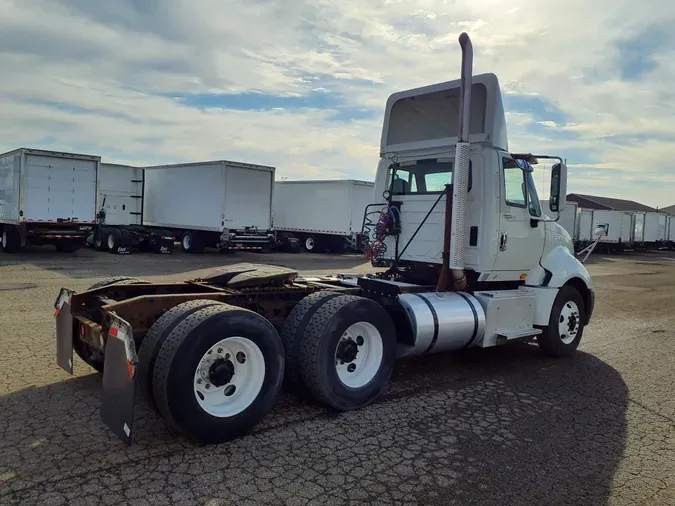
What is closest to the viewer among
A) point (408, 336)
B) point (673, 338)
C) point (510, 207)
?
point (408, 336)

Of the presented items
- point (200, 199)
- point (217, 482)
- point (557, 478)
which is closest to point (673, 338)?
point (557, 478)

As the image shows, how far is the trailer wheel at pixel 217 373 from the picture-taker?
394 centimetres

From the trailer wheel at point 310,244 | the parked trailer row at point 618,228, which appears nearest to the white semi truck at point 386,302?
the trailer wheel at point 310,244

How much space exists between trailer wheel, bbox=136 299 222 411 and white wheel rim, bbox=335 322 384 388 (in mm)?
1477

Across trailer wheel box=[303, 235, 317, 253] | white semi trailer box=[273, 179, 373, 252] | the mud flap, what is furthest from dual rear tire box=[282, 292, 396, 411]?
trailer wheel box=[303, 235, 317, 253]

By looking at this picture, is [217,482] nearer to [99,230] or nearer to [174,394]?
[174,394]

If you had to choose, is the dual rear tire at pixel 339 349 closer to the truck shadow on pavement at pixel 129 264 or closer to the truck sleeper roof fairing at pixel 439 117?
the truck sleeper roof fairing at pixel 439 117

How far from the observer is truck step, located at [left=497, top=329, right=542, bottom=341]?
666 centimetres

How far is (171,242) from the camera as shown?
22.1 metres

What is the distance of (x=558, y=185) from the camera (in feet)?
22.4

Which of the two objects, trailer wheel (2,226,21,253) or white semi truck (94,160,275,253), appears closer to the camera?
trailer wheel (2,226,21,253)

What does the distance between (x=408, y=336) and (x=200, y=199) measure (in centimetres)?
1783

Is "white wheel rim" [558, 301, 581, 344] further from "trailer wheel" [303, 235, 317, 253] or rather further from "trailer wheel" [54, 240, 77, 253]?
"trailer wheel" [303, 235, 317, 253]

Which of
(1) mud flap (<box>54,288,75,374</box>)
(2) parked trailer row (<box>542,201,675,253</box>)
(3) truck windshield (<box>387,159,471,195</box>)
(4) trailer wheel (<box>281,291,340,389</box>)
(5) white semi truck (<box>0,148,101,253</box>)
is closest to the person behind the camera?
(4) trailer wheel (<box>281,291,340,389</box>)
